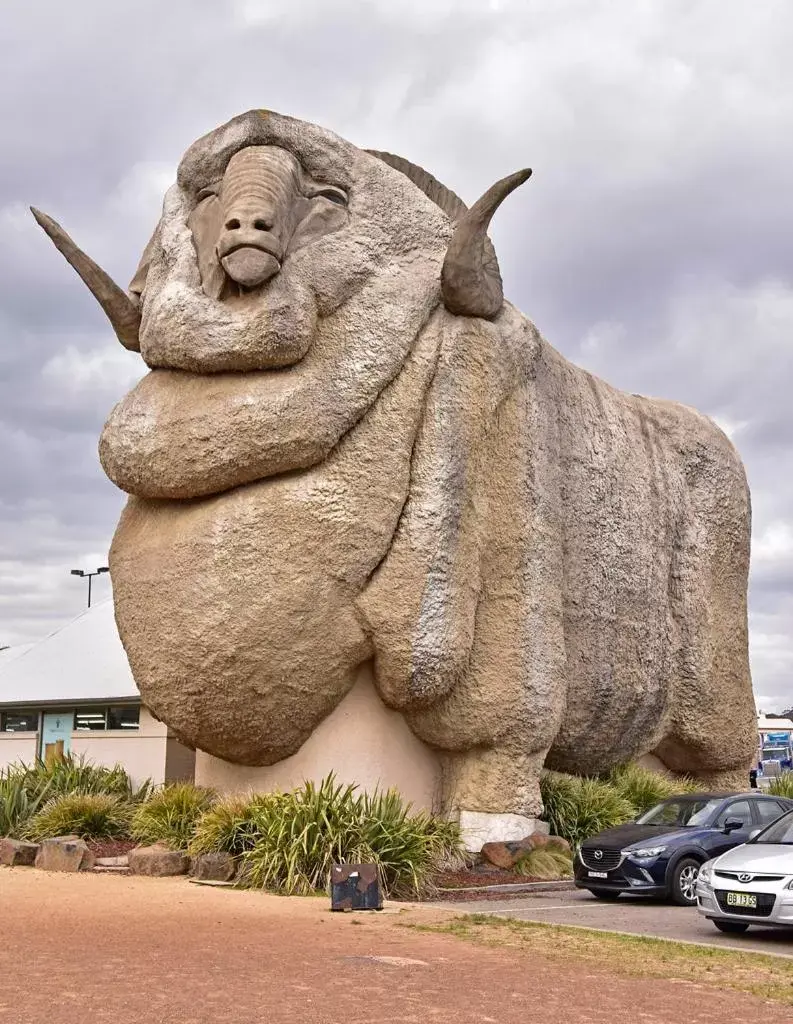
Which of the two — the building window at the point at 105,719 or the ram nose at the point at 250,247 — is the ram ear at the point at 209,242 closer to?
the ram nose at the point at 250,247

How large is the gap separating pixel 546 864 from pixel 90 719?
42.8 ft

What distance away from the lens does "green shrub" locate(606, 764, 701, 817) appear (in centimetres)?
1738

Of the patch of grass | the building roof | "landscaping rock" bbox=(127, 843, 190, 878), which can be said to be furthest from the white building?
the patch of grass

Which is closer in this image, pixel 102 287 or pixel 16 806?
pixel 102 287

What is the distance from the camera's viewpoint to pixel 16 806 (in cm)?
1620

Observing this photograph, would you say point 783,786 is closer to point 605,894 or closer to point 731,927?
point 605,894

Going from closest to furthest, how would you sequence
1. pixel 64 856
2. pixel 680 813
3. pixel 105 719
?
pixel 680 813 → pixel 64 856 → pixel 105 719

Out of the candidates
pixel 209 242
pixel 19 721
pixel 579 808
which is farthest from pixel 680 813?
pixel 19 721

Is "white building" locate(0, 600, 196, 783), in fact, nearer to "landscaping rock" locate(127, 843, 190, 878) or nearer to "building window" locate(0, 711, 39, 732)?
"building window" locate(0, 711, 39, 732)

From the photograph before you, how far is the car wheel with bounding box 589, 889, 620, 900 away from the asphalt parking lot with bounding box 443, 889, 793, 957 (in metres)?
0.07

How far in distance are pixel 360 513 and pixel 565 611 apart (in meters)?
3.97

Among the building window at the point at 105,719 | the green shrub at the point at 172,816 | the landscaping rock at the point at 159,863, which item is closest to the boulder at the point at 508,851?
the green shrub at the point at 172,816

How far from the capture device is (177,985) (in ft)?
24.0

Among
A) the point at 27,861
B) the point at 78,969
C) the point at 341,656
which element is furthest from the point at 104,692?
the point at 78,969
